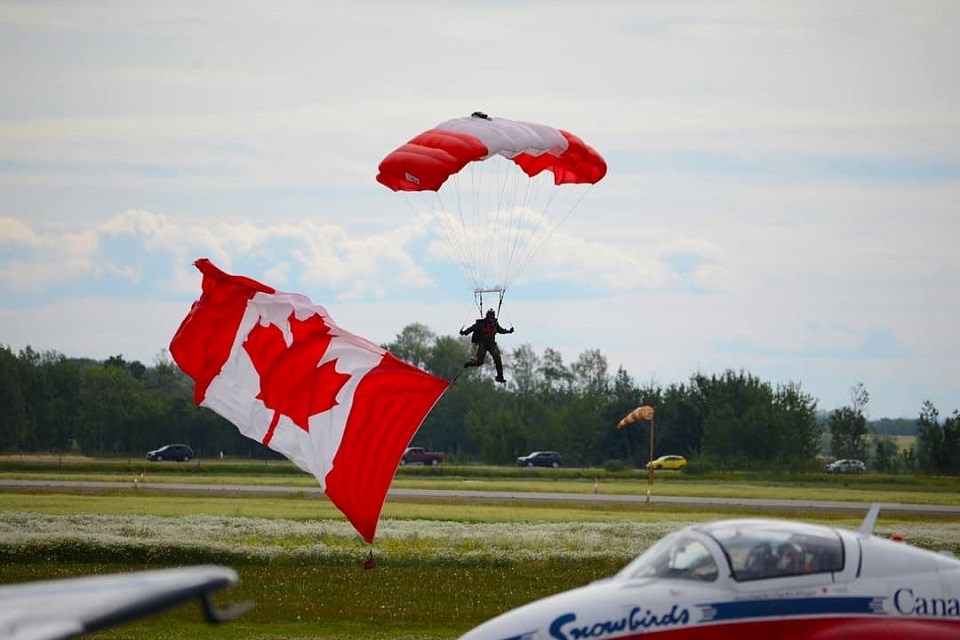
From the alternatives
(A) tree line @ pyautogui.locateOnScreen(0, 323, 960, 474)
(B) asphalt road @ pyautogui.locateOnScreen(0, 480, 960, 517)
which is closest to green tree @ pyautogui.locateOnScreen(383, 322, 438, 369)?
(A) tree line @ pyautogui.locateOnScreen(0, 323, 960, 474)

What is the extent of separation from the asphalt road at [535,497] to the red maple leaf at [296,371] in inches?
1043

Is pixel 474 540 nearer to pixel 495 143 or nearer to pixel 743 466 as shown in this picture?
pixel 495 143

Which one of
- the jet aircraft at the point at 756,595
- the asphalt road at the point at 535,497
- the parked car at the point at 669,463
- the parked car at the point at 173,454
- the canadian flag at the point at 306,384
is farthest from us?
the parked car at the point at 173,454

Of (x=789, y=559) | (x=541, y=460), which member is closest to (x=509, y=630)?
(x=789, y=559)

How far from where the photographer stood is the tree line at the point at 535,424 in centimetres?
8481

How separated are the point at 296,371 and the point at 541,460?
230ft

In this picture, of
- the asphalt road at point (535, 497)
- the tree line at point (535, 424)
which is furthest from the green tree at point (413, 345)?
the asphalt road at point (535, 497)

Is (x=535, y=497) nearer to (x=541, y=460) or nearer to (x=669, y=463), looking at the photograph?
(x=669, y=463)

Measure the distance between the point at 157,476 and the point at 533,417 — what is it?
160 feet

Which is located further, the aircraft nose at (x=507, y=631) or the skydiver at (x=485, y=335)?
the skydiver at (x=485, y=335)

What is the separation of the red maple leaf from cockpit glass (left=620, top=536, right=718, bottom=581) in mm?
12393

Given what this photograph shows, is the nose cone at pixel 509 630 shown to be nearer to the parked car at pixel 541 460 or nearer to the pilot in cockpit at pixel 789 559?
the pilot in cockpit at pixel 789 559

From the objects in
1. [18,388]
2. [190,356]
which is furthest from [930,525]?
[18,388]

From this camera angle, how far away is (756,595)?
1204cm
